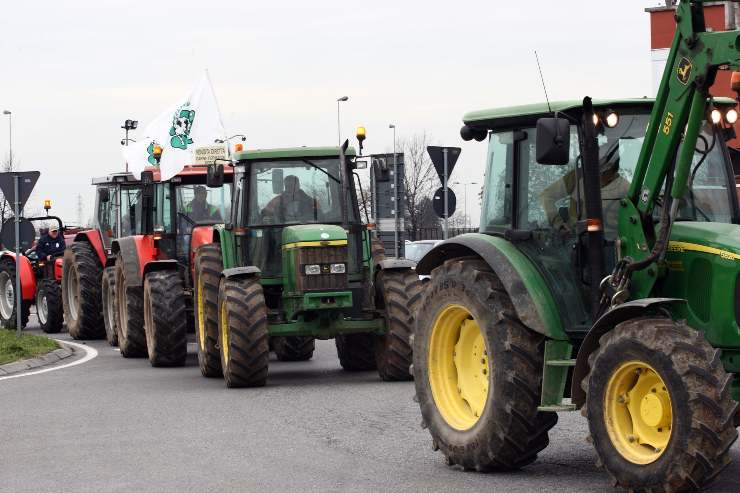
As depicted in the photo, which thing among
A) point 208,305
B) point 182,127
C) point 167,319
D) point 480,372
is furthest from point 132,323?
point 480,372

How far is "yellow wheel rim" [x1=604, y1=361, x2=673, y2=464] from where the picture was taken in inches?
312

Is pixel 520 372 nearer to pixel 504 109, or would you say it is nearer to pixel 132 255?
pixel 504 109

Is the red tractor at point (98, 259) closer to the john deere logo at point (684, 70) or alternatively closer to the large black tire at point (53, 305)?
the large black tire at point (53, 305)

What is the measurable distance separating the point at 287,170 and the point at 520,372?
327 inches

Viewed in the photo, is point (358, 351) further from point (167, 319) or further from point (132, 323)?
point (132, 323)

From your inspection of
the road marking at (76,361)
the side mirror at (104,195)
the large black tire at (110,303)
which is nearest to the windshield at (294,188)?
the road marking at (76,361)

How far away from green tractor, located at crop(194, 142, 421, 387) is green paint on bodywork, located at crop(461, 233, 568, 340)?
6397 millimetres

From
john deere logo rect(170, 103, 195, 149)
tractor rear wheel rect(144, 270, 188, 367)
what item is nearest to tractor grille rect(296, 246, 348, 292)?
tractor rear wheel rect(144, 270, 188, 367)

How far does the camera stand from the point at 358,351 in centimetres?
1778

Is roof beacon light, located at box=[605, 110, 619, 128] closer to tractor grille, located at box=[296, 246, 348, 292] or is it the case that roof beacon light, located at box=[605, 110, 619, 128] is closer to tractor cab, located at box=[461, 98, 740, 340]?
tractor cab, located at box=[461, 98, 740, 340]

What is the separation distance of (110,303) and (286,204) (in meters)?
7.04

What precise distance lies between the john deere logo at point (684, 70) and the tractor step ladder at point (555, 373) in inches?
72.3

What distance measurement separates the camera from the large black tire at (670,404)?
750 cm

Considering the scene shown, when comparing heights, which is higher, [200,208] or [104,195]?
[104,195]
